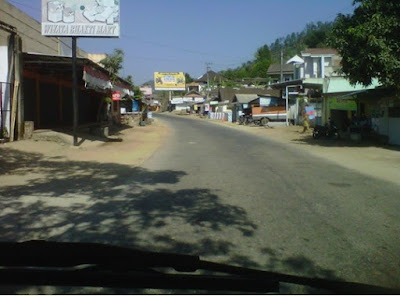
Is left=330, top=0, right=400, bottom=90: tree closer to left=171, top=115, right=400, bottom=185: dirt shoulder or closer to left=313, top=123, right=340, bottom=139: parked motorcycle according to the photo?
left=171, top=115, right=400, bottom=185: dirt shoulder

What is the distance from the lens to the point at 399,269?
463 cm

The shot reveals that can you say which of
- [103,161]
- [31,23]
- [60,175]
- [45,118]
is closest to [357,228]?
[60,175]

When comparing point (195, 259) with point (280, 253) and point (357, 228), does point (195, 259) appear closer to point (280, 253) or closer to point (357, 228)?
point (280, 253)

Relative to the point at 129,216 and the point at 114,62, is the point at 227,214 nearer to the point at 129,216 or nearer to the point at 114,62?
the point at 129,216

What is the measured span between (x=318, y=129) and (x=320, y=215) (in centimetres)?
2050

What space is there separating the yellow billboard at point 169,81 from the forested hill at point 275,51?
22.6 meters

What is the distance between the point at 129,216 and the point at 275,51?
144407mm

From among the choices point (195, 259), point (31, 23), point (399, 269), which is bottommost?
point (399, 269)

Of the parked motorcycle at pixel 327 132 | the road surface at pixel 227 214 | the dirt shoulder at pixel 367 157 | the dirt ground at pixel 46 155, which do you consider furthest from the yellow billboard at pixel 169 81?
the road surface at pixel 227 214

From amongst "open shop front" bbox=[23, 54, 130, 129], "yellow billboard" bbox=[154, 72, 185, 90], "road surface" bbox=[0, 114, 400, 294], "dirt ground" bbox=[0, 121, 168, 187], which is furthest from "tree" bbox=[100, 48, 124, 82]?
"yellow billboard" bbox=[154, 72, 185, 90]

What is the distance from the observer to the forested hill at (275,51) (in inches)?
4224

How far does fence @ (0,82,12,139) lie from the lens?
56.7 ft

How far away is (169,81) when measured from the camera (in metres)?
101

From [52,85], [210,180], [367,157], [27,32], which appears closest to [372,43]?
[367,157]
